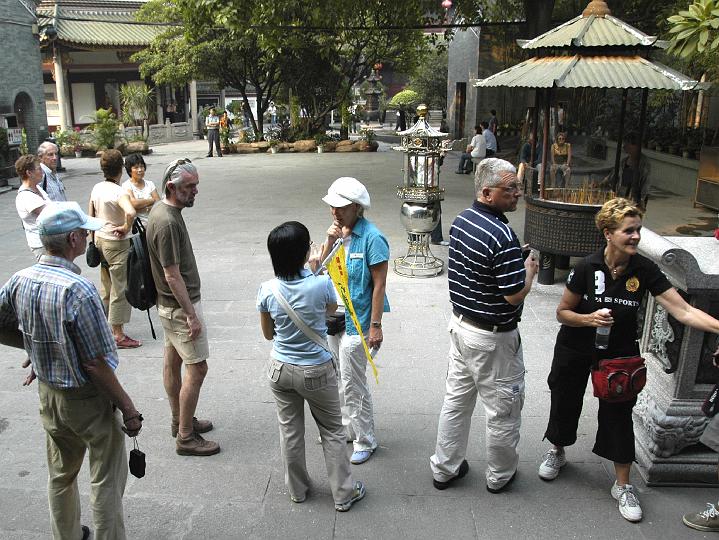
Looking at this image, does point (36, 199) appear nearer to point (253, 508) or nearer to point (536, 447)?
point (253, 508)

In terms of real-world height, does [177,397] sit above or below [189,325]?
below

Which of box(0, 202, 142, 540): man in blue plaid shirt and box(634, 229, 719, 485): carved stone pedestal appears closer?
box(0, 202, 142, 540): man in blue plaid shirt

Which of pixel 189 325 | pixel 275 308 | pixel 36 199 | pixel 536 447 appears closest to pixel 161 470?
pixel 189 325

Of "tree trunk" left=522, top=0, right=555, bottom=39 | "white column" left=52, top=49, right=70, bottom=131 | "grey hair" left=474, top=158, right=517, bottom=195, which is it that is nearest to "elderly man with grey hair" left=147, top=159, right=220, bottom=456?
"grey hair" left=474, top=158, right=517, bottom=195

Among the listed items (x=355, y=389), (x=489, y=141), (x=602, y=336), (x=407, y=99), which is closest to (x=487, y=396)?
(x=602, y=336)

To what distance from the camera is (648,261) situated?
331 cm

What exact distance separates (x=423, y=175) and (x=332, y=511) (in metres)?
5.21

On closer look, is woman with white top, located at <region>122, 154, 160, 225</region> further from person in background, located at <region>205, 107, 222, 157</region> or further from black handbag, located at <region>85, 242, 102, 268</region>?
person in background, located at <region>205, 107, 222, 157</region>

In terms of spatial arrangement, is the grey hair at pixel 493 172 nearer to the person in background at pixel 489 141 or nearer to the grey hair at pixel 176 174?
the grey hair at pixel 176 174

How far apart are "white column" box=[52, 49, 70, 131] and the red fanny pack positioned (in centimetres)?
2763

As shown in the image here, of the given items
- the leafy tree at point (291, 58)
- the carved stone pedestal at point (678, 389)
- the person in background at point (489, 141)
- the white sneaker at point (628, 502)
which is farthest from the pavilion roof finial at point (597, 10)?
the leafy tree at point (291, 58)

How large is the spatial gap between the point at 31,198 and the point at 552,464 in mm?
4412

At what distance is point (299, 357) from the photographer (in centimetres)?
323

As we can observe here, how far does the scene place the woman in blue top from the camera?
3128mm
